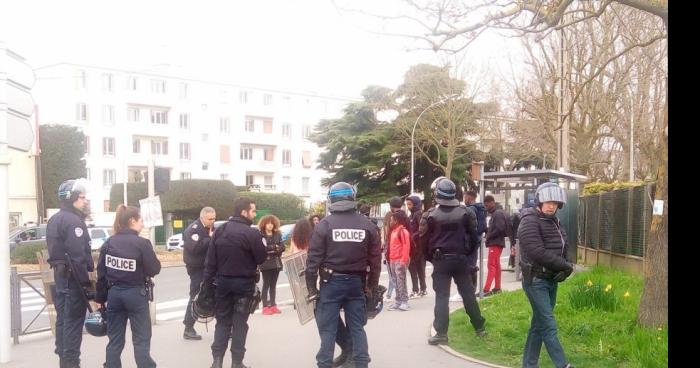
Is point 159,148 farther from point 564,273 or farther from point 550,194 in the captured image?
point 564,273

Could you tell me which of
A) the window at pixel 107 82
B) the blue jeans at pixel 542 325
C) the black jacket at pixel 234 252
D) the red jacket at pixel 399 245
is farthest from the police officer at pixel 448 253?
the window at pixel 107 82

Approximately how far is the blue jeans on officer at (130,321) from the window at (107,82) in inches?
2286

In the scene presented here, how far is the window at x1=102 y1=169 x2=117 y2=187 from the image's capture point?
201ft

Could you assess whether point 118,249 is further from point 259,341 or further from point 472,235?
point 472,235

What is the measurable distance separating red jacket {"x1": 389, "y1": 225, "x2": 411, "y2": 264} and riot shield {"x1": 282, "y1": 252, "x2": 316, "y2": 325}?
287 cm

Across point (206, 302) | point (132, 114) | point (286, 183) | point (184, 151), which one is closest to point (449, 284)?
point (206, 302)

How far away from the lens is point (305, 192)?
77.8 metres

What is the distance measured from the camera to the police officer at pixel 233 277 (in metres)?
7.38

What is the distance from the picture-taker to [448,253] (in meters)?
8.52

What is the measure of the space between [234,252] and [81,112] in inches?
2250

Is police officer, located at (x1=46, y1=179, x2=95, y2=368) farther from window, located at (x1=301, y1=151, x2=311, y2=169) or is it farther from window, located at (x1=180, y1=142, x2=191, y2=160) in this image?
window, located at (x1=301, y1=151, x2=311, y2=169)

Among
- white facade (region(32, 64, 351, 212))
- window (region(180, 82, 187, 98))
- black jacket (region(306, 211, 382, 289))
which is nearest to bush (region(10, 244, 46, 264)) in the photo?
black jacket (region(306, 211, 382, 289))
